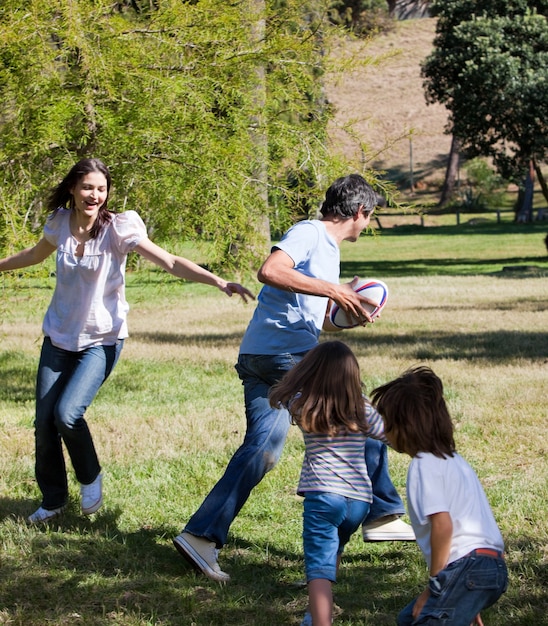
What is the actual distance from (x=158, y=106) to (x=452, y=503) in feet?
17.5

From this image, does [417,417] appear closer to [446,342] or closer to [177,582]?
[177,582]

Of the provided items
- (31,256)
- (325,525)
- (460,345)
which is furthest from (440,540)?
(460,345)

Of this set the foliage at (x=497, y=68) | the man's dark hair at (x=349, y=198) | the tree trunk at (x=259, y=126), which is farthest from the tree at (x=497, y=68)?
the man's dark hair at (x=349, y=198)

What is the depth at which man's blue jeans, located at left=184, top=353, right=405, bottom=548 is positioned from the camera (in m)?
4.39

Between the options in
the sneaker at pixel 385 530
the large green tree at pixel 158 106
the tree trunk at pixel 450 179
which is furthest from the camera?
the tree trunk at pixel 450 179

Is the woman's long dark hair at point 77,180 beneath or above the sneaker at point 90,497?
above

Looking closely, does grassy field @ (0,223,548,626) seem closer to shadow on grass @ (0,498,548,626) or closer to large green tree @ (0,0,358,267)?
shadow on grass @ (0,498,548,626)

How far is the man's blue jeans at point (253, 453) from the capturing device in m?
4.39

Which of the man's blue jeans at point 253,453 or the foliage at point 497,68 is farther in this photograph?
the foliage at point 497,68

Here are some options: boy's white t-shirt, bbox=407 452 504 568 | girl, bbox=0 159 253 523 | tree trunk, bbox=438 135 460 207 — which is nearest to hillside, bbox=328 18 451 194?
tree trunk, bbox=438 135 460 207

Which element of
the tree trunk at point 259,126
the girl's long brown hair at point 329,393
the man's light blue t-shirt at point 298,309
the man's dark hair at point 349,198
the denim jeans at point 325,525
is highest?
the tree trunk at point 259,126

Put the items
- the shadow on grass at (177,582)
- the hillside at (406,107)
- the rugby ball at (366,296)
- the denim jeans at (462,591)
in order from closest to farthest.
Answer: the denim jeans at (462,591) < the shadow on grass at (177,582) < the rugby ball at (366,296) < the hillside at (406,107)

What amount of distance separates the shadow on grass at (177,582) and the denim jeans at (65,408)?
0.29 m

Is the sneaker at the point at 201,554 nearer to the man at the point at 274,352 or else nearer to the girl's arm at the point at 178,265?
the man at the point at 274,352
